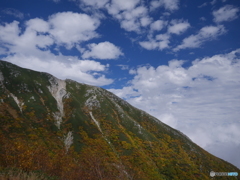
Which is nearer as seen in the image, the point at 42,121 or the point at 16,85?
the point at 42,121

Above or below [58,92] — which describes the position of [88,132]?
below

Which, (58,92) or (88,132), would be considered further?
(58,92)

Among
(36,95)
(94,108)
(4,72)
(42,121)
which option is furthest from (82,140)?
(4,72)

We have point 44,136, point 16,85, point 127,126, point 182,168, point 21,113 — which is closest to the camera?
point 44,136

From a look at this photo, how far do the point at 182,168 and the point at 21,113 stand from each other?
416ft

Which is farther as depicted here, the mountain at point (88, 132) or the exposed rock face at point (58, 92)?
the exposed rock face at point (58, 92)

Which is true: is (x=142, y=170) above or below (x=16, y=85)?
below

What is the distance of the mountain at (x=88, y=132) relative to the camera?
3378 inches

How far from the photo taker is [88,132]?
11256 centimetres

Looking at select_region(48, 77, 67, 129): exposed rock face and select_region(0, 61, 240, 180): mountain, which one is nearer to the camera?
select_region(0, 61, 240, 180): mountain

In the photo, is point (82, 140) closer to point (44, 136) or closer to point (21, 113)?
point (44, 136)

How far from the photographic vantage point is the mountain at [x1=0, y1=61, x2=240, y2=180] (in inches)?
3378

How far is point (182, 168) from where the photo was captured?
111938 millimetres

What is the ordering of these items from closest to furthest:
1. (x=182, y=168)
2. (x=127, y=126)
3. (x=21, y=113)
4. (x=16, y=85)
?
1. (x=21, y=113)
2. (x=182, y=168)
3. (x=16, y=85)
4. (x=127, y=126)
